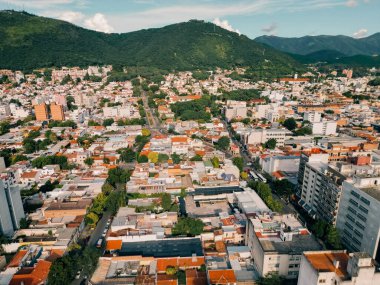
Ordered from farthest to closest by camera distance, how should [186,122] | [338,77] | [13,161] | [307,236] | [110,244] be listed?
[338,77] → [186,122] → [13,161] → [110,244] → [307,236]

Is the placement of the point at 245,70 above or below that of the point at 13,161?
above

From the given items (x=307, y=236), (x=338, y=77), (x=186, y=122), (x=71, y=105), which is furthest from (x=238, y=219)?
(x=338, y=77)

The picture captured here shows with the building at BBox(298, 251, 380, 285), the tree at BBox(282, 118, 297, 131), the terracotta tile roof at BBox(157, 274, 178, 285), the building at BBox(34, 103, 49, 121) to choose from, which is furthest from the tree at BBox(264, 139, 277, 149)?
the building at BBox(34, 103, 49, 121)

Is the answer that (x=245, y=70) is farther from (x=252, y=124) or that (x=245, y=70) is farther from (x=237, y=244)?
(x=237, y=244)

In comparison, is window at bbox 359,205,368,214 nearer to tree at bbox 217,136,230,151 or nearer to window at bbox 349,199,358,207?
window at bbox 349,199,358,207

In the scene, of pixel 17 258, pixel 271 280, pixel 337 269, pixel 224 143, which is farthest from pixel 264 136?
pixel 17 258

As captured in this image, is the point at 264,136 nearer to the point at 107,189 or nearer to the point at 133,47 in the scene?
the point at 107,189
